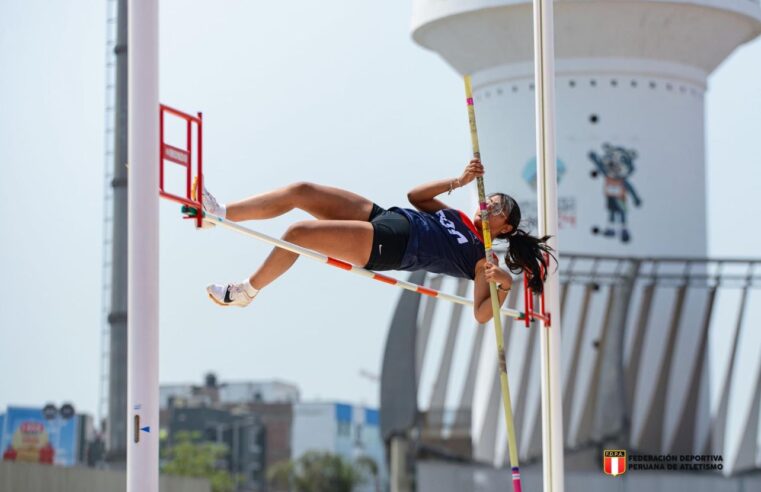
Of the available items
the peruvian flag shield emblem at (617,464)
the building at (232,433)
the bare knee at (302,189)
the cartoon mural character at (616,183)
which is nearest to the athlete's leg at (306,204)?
the bare knee at (302,189)

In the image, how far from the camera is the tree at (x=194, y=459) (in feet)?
251

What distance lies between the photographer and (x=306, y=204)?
1000 cm

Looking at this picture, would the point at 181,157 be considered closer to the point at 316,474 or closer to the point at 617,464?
the point at 617,464

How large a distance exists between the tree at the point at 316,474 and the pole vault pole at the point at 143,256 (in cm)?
7197

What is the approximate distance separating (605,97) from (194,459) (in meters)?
42.3

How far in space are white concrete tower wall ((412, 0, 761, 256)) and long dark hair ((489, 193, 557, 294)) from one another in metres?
28.0

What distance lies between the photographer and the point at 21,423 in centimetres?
4103

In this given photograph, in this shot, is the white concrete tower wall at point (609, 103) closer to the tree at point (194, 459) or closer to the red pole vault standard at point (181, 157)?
the red pole vault standard at point (181, 157)

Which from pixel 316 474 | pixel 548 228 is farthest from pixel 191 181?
pixel 316 474

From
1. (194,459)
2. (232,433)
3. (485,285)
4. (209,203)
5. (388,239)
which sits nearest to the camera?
(209,203)

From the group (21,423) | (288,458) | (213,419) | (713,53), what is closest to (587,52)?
(713,53)

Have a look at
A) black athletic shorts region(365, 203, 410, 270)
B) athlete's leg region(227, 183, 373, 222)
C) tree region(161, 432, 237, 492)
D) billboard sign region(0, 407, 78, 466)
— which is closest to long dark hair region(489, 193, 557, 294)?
black athletic shorts region(365, 203, 410, 270)

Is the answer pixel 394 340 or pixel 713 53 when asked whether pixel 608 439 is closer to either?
pixel 394 340

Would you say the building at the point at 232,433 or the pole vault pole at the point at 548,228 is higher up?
the pole vault pole at the point at 548,228
